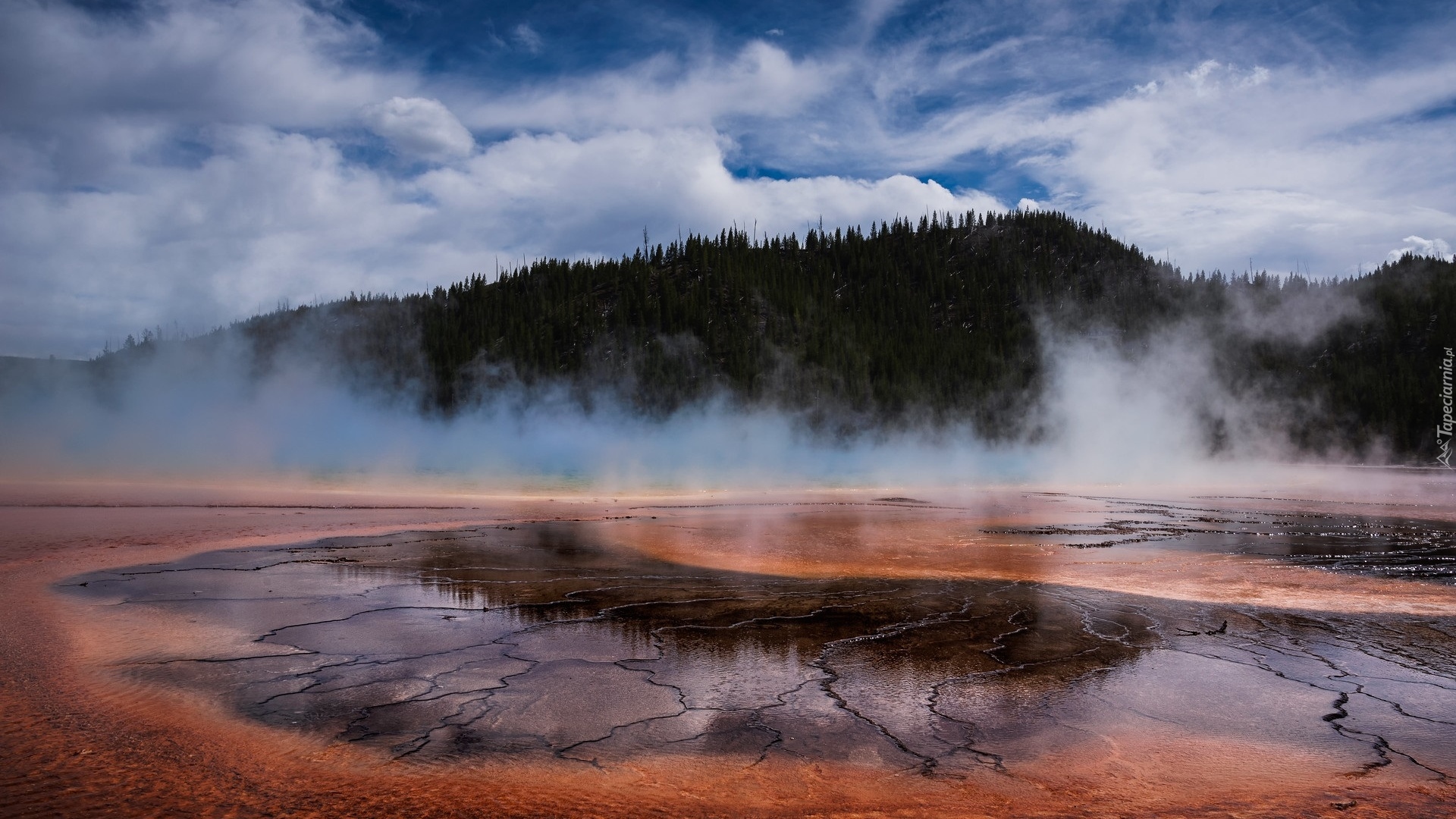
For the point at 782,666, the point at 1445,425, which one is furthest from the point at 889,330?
the point at 782,666

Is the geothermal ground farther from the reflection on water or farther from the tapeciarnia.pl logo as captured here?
the tapeciarnia.pl logo

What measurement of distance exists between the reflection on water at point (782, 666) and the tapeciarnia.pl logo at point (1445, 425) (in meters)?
85.4

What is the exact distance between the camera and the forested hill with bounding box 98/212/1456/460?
88750mm

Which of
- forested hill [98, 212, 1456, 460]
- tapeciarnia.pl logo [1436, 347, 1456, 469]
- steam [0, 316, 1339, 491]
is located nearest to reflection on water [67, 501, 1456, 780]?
steam [0, 316, 1339, 491]

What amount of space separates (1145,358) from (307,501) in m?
103

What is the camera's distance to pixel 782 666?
7.03 metres

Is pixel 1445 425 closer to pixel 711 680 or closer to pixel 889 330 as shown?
pixel 889 330

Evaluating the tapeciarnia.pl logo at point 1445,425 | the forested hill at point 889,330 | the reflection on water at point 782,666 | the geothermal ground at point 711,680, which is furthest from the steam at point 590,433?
the reflection on water at point 782,666

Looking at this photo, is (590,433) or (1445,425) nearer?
(590,433)

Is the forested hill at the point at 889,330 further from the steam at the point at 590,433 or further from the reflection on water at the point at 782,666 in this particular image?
the reflection on water at the point at 782,666

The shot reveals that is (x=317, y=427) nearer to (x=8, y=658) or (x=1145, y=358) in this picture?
(x=8, y=658)

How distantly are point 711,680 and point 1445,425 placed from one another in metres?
101

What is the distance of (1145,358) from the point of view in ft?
340

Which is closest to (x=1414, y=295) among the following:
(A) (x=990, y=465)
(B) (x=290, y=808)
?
(A) (x=990, y=465)
